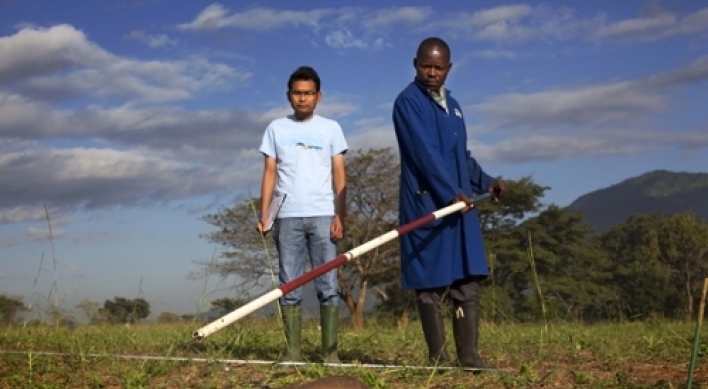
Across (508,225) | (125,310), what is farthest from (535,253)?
(125,310)

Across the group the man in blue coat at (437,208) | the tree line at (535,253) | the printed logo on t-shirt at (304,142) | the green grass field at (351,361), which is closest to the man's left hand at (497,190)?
the man in blue coat at (437,208)

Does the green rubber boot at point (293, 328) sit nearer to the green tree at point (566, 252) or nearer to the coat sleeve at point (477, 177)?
the coat sleeve at point (477, 177)

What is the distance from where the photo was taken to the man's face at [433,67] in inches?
186

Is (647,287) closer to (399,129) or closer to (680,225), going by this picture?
(680,225)

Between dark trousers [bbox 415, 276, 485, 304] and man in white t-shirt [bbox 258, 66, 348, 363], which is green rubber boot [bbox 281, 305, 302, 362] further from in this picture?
dark trousers [bbox 415, 276, 485, 304]

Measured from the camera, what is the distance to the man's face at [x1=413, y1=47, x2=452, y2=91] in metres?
4.73

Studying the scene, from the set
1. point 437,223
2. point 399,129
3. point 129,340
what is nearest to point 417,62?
point 399,129

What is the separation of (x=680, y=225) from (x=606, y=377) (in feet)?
147

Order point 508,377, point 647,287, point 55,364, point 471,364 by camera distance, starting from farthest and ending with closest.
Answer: point 647,287 → point 55,364 → point 471,364 → point 508,377

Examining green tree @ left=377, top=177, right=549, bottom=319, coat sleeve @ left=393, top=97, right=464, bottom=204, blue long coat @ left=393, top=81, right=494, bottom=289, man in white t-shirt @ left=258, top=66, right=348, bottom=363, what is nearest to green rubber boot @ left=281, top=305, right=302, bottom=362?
man in white t-shirt @ left=258, top=66, right=348, bottom=363

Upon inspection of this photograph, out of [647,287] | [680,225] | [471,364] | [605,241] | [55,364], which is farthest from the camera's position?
[605,241]

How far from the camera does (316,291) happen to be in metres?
5.34

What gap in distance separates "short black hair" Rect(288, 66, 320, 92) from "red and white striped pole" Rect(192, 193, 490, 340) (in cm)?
129

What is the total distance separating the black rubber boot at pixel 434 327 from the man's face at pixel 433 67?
1.20m
